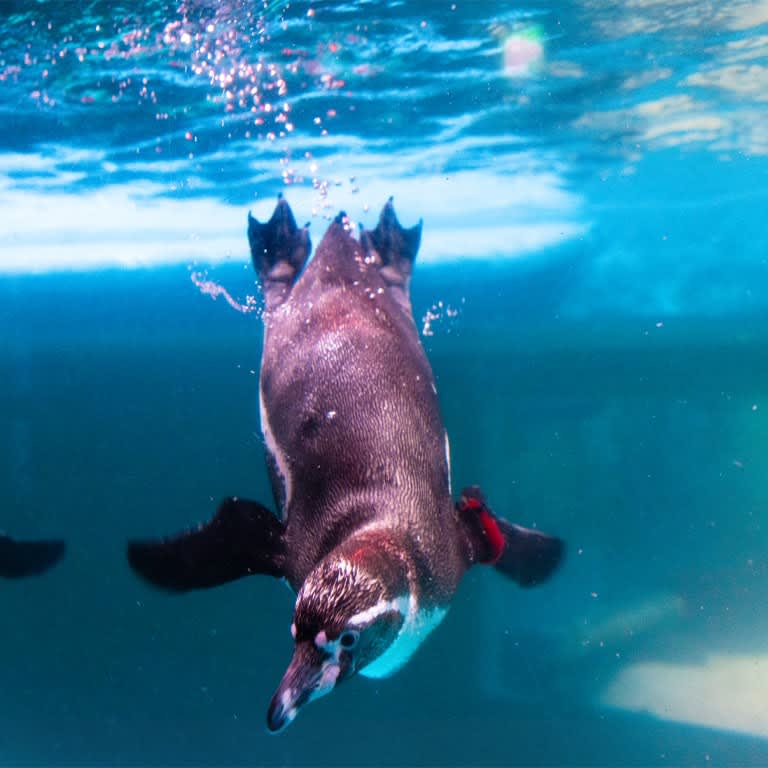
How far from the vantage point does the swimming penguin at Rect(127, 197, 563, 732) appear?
7.11 feet

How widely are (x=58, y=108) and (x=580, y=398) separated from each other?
19.2 feet

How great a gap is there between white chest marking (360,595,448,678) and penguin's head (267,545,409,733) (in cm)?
17

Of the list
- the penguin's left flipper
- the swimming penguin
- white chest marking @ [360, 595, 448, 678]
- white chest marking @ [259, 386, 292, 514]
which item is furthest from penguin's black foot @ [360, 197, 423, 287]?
white chest marking @ [360, 595, 448, 678]

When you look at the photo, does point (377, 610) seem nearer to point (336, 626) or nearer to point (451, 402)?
point (336, 626)

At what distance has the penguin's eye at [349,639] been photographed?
208 centimetres

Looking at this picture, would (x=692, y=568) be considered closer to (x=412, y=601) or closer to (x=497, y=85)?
(x=497, y=85)

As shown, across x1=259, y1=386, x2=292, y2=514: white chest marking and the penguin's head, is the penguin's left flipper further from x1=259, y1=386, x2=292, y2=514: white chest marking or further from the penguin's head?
the penguin's head

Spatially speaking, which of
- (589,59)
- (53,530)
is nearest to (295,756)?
(53,530)

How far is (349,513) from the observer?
114 inches

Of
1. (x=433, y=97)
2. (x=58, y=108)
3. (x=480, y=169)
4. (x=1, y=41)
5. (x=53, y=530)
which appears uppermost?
(x=1, y=41)

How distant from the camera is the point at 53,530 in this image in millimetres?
7070

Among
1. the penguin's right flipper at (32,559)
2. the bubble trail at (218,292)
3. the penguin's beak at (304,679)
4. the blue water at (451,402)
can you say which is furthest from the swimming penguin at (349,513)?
the bubble trail at (218,292)

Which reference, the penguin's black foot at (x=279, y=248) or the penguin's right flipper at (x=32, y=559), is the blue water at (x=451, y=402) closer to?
the penguin's black foot at (x=279, y=248)

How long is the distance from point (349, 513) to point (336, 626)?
848 millimetres
